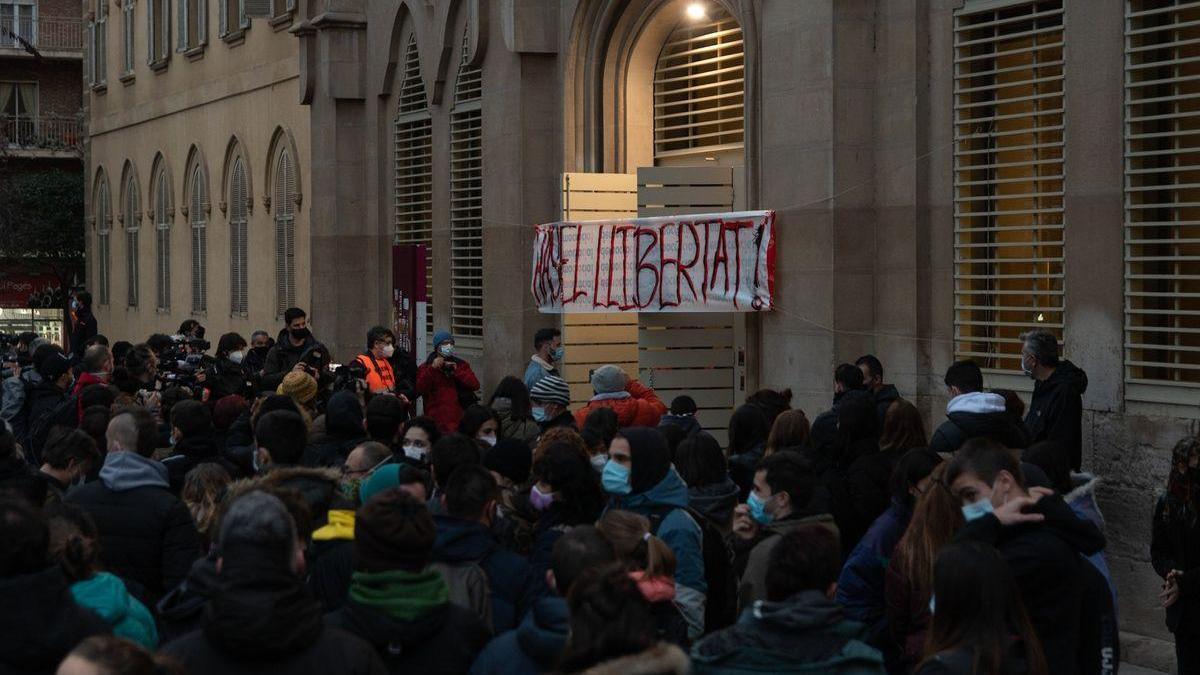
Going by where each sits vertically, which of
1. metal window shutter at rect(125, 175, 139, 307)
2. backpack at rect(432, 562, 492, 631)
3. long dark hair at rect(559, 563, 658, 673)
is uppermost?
metal window shutter at rect(125, 175, 139, 307)

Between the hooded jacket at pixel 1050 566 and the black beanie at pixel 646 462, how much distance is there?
163cm

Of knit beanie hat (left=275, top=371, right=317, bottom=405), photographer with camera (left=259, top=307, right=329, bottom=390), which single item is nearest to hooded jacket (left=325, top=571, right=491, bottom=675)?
knit beanie hat (left=275, top=371, right=317, bottom=405)

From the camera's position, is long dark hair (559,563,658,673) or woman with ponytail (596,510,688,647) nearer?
long dark hair (559,563,658,673)

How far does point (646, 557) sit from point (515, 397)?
590cm

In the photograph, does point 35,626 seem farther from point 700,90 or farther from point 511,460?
point 700,90

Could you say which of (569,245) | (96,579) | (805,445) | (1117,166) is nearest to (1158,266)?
(1117,166)

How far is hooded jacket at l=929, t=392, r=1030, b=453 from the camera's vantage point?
9.19 metres

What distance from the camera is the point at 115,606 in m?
5.60

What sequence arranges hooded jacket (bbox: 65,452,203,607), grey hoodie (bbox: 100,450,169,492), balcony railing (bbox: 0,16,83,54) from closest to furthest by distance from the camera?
1. hooded jacket (bbox: 65,452,203,607)
2. grey hoodie (bbox: 100,450,169,492)
3. balcony railing (bbox: 0,16,83,54)

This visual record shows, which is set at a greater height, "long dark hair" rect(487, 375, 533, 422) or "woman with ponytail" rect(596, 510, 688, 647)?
"long dark hair" rect(487, 375, 533, 422)

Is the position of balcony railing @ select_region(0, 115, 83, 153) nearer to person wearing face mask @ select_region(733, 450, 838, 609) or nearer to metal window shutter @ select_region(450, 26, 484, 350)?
metal window shutter @ select_region(450, 26, 484, 350)

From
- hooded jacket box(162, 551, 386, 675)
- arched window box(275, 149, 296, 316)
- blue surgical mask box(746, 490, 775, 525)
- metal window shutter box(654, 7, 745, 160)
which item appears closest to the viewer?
hooded jacket box(162, 551, 386, 675)

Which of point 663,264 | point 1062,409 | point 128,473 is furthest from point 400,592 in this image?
point 663,264

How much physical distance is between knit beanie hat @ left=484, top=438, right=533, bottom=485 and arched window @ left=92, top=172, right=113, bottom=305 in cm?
3379
